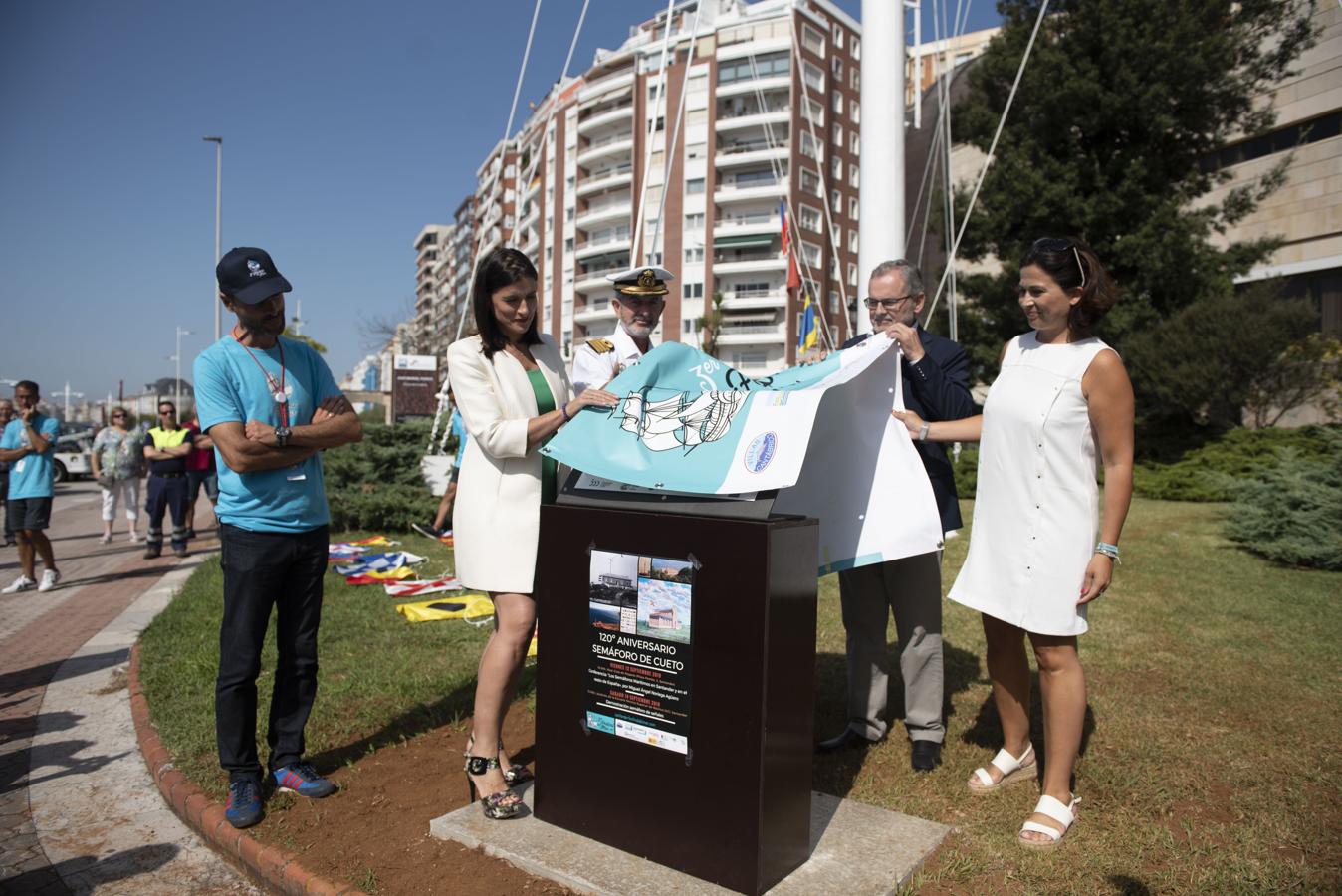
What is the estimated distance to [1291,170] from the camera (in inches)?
1126

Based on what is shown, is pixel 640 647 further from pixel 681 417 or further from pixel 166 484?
pixel 166 484

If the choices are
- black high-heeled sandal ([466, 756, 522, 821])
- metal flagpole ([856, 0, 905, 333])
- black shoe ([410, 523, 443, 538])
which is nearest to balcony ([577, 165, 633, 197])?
black shoe ([410, 523, 443, 538])

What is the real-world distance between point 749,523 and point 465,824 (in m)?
1.63

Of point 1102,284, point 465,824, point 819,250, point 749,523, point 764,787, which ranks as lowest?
point 465,824

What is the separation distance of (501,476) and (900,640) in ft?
6.42

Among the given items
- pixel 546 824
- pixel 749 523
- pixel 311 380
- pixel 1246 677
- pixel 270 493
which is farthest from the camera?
pixel 1246 677

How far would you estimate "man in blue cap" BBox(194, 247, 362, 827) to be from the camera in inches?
132

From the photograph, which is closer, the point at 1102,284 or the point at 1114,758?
the point at 1102,284

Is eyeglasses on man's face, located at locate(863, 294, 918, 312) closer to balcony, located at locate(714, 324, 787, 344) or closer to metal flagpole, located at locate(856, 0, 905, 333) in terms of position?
metal flagpole, located at locate(856, 0, 905, 333)

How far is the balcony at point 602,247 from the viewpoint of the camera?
76875mm

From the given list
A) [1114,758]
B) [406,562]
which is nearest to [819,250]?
[406,562]

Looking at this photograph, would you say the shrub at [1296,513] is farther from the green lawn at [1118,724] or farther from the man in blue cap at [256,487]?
the man in blue cap at [256,487]

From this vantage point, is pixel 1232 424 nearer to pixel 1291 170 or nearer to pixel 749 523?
pixel 1291 170

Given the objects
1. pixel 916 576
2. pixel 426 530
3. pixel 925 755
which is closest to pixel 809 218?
pixel 426 530
